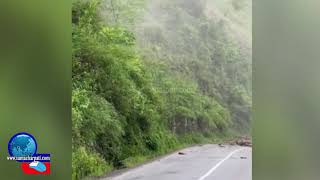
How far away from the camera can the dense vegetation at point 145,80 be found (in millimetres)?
3486

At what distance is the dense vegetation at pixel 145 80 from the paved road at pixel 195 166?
0.09 m

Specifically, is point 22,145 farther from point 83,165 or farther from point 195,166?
point 195,166

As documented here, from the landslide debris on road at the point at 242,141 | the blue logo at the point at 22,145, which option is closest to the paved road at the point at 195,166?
the landslide debris on road at the point at 242,141

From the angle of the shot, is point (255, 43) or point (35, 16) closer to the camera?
point (255, 43)

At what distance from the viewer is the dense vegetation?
3.49m

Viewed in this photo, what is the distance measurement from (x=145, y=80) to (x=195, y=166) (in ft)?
2.56

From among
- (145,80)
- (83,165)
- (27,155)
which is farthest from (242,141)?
(27,155)

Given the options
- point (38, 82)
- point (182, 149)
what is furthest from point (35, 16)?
point (182, 149)

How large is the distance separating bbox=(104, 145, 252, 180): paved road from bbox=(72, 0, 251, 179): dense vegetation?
85mm

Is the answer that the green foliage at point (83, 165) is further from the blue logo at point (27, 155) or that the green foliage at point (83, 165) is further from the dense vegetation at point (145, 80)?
the blue logo at point (27, 155)

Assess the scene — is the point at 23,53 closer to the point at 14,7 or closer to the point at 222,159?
the point at 14,7

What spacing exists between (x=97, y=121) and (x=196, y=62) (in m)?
0.90

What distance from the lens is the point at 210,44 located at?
3.50 m

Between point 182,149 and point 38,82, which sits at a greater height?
point 38,82
